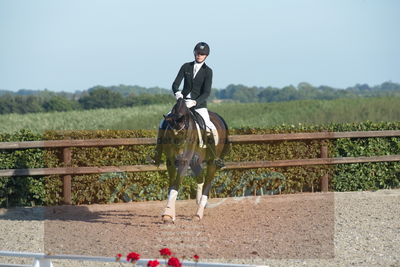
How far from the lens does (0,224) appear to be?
11.6 metres

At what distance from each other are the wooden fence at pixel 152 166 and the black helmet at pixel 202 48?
3.17m

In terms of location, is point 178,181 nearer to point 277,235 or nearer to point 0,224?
point 277,235

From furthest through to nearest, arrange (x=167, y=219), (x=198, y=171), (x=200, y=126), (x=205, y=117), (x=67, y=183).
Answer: (x=67, y=183), (x=198, y=171), (x=205, y=117), (x=200, y=126), (x=167, y=219)

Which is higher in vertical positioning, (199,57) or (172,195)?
(199,57)

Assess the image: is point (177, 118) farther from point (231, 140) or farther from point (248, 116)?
point (248, 116)

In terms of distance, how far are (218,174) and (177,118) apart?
4458 millimetres

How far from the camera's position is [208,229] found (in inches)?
419

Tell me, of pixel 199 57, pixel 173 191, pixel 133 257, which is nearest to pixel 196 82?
pixel 199 57

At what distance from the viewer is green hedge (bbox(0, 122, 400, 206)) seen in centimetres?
1348

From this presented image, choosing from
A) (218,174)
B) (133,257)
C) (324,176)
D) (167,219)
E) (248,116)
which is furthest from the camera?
(248,116)

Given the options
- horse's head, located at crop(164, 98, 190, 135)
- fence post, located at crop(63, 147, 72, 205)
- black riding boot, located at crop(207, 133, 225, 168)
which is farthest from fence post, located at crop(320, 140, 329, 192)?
horse's head, located at crop(164, 98, 190, 135)

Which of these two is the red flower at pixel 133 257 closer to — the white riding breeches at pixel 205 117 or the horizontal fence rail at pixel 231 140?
the white riding breeches at pixel 205 117

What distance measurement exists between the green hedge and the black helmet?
3541 millimetres

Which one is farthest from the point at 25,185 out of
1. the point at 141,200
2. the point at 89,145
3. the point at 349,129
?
the point at 349,129
